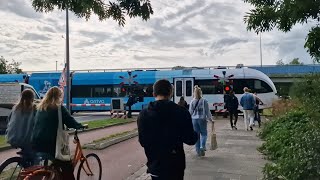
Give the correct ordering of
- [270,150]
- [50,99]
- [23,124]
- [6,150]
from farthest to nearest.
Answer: [6,150] → [270,150] → [23,124] → [50,99]

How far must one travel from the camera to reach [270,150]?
35.1ft

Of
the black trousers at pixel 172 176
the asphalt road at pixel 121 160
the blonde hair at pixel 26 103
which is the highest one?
the blonde hair at pixel 26 103

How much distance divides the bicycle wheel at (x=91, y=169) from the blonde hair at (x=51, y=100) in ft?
4.84

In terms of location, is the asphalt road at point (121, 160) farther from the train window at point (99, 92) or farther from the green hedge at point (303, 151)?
the train window at point (99, 92)

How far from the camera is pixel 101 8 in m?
4.28

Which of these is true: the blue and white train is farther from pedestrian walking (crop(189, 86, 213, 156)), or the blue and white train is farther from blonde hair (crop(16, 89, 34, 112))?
blonde hair (crop(16, 89, 34, 112))

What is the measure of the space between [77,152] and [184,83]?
81.2 feet

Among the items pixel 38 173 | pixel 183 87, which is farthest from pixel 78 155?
pixel 183 87

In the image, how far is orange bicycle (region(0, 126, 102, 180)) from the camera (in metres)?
5.97

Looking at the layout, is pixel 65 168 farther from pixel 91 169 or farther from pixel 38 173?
pixel 91 169

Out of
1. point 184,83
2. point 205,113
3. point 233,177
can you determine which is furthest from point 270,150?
point 184,83

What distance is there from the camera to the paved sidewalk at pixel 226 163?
841 cm

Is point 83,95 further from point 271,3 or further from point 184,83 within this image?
point 271,3

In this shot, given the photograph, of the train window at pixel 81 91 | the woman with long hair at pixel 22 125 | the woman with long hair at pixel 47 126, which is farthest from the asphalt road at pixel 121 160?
the train window at pixel 81 91
